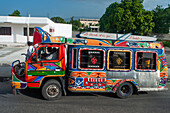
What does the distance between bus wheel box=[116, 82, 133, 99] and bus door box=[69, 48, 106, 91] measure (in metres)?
0.76

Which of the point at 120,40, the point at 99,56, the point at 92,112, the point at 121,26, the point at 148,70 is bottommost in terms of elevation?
the point at 92,112

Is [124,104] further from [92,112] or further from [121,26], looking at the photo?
[121,26]

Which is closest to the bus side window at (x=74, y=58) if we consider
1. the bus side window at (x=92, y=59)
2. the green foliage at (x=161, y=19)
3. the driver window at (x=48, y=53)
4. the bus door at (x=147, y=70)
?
the bus side window at (x=92, y=59)

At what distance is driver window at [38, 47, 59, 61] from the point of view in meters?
6.96

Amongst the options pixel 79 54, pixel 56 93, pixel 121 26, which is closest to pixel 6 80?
pixel 56 93

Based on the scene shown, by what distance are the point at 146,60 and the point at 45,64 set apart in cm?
428

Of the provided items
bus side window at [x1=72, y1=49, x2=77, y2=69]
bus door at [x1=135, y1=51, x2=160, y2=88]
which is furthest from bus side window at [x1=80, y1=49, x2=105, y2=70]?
bus door at [x1=135, y1=51, x2=160, y2=88]

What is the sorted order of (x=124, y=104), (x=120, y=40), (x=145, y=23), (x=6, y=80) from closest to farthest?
(x=124, y=104) < (x=120, y=40) < (x=6, y=80) < (x=145, y=23)

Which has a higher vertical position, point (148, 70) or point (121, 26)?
point (121, 26)

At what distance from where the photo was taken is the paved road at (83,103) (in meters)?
6.20

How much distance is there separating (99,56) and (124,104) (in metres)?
2.14

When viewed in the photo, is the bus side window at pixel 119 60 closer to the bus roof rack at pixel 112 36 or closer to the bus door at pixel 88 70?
the bus door at pixel 88 70

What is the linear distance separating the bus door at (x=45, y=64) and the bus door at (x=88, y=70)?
52cm

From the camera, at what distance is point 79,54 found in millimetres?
7102
